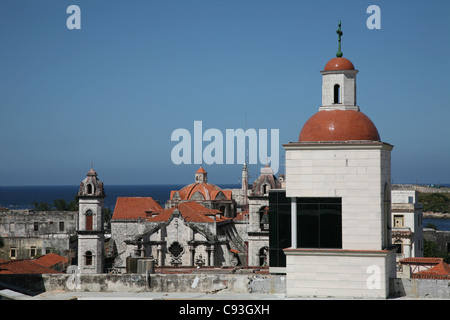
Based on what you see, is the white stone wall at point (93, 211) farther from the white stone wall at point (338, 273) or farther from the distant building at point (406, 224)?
the white stone wall at point (338, 273)

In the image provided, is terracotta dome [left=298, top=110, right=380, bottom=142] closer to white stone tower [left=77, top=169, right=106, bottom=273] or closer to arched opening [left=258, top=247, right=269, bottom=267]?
arched opening [left=258, top=247, right=269, bottom=267]

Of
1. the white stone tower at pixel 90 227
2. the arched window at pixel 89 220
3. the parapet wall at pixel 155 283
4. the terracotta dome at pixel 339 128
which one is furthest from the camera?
the arched window at pixel 89 220

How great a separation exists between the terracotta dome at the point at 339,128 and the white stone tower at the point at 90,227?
98.0 feet

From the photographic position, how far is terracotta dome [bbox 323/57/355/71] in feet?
53.4

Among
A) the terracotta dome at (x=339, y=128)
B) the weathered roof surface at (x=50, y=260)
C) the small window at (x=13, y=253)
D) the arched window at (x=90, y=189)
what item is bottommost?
the small window at (x=13, y=253)

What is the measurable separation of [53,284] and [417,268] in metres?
27.4

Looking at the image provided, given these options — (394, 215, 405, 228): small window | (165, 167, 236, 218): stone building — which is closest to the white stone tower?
(165, 167, 236, 218): stone building

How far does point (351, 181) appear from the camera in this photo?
14.7 meters

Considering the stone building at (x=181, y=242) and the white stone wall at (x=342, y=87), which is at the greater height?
the white stone wall at (x=342, y=87)

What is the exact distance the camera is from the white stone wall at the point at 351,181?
14609mm

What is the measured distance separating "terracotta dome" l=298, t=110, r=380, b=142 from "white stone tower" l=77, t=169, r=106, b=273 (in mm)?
29884

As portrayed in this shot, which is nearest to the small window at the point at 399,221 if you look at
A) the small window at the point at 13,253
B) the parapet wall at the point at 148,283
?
the parapet wall at the point at 148,283

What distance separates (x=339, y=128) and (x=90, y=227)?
30.9m
